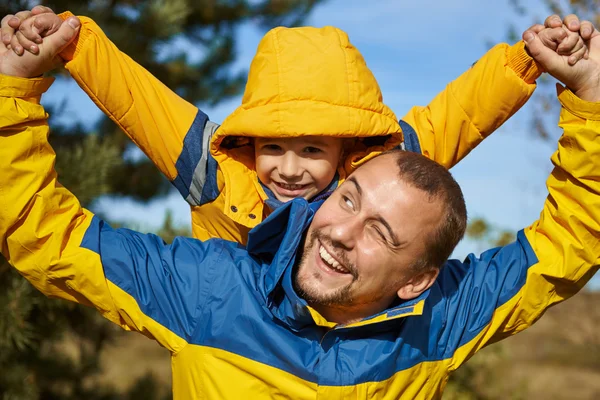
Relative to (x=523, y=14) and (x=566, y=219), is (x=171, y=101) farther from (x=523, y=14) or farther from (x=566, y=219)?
(x=523, y=14)

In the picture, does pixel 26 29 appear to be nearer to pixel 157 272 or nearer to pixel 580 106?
pixel 157 272

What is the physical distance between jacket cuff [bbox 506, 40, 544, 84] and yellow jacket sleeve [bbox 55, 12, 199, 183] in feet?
3.49

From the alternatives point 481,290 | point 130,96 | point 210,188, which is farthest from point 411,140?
point 130,96

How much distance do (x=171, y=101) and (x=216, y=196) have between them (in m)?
0.35

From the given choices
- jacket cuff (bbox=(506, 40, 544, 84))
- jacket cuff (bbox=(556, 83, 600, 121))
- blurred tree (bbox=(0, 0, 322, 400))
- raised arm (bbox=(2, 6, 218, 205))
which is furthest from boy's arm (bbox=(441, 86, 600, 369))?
blurred tree (bbox=(0, 0, 322, 400))

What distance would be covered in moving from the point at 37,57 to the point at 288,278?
892mm

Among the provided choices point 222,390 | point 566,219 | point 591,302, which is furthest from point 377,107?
point 591,302

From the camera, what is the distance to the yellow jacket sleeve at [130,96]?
226 centimetres

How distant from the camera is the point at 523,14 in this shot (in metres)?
5.18

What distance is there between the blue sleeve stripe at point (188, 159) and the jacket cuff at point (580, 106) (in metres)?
1.16

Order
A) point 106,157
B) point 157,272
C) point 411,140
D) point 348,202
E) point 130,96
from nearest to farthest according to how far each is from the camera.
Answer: point 157,272, point 348,202, point 130,96, point 411,140, point 106,157

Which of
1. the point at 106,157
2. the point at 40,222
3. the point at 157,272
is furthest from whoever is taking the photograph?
the point at 106,157

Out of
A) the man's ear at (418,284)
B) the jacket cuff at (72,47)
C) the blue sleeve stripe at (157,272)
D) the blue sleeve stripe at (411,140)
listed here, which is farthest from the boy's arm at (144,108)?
the man's ear at (418,284)

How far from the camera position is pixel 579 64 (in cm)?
219
